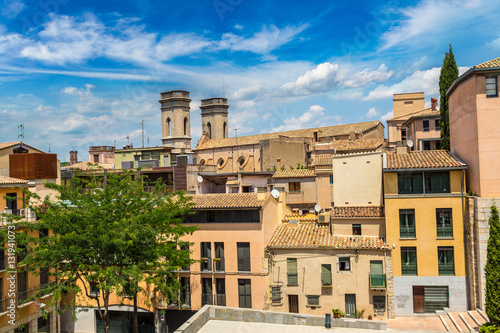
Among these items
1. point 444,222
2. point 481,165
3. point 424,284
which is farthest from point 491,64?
point 424,284

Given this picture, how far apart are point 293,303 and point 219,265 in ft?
19.8

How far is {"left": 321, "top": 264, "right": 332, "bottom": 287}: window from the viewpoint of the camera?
31078 mm

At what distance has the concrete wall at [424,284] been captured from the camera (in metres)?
30.3

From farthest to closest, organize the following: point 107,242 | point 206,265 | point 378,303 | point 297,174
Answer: point 297,174 < point 206,265 < point 378,303 < point 107,242

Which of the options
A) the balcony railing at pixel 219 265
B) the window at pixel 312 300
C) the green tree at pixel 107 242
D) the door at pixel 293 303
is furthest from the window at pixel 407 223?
the green tree at pixel 107 242

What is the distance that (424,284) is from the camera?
1211 inches

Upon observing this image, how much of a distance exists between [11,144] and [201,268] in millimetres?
28006

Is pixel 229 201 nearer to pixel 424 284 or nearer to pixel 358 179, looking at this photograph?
pixel 358 179

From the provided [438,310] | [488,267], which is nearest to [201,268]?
[438,310]

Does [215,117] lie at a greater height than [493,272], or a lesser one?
greater

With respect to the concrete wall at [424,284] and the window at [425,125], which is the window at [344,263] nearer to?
the concrete wall at [424,284]

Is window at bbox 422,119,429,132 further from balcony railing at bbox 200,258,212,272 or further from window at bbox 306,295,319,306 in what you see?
balcony railing at bbox 200,258,212,272

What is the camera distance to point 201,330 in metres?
19.8

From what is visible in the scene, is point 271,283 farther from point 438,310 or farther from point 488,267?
point 488,267
